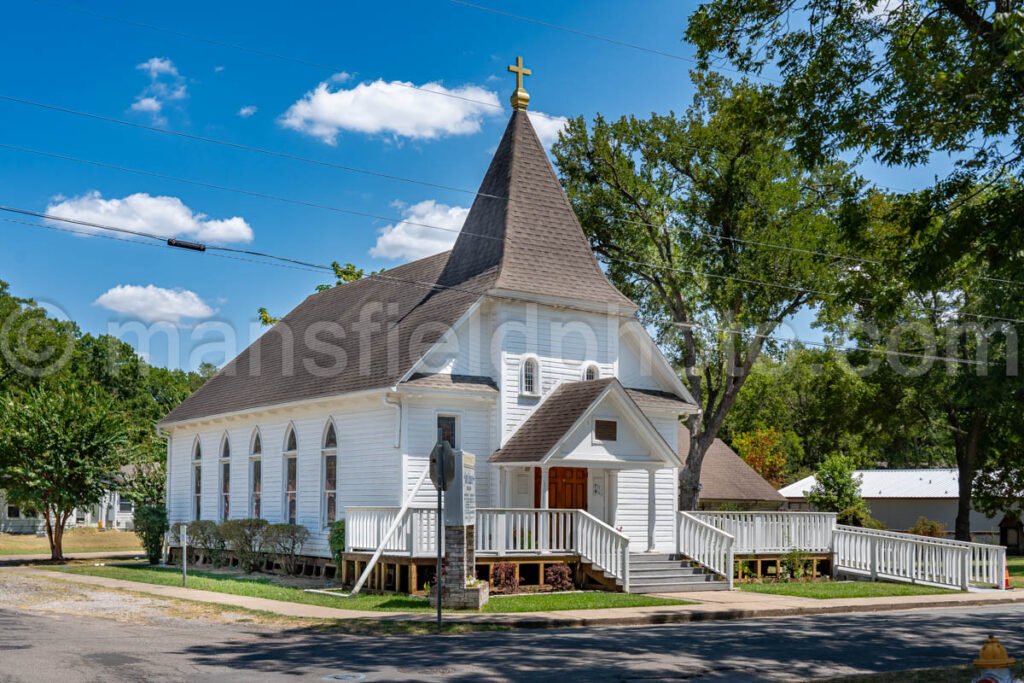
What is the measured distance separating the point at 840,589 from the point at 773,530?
333 centimetres

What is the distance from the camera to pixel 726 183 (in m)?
36.2

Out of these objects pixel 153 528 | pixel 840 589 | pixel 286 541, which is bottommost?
pixel 840 589

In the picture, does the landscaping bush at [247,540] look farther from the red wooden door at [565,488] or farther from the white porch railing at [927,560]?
the white porch railing at [927,560]

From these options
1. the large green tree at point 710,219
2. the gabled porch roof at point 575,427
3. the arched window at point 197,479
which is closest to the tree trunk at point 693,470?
the large green tree at point 710,219

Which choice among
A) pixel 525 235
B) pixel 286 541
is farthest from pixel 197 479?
pixel 525 235

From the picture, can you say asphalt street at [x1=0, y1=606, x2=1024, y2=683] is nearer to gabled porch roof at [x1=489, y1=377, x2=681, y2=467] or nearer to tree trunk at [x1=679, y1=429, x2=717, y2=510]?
gabled porch roof at [x1=489, y1=377, x2=681, y2=467]

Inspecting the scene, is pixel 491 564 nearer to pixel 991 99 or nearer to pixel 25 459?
pixel 991 99

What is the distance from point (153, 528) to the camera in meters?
36.9

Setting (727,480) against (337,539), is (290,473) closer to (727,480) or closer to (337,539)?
(337,539)

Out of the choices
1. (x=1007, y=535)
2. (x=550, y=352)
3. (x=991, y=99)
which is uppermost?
(x=991, y=99)

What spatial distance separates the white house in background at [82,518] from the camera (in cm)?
7456

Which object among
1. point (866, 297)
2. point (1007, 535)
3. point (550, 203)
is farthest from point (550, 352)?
point (1007, 535)

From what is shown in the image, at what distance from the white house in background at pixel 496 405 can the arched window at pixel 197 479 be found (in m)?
3.93

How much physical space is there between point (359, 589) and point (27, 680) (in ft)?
41.9
